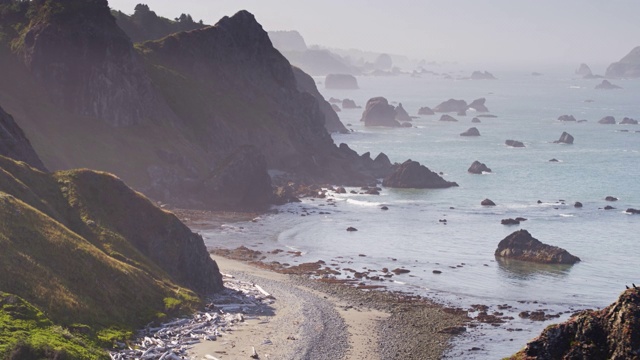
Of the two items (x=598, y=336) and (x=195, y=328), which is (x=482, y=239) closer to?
(x=195, y=328)

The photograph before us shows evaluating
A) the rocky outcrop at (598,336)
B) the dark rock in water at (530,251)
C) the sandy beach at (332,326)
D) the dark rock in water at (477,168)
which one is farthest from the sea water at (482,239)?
the rocky outcrop at (598,336)

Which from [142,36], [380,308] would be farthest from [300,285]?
[142,36]

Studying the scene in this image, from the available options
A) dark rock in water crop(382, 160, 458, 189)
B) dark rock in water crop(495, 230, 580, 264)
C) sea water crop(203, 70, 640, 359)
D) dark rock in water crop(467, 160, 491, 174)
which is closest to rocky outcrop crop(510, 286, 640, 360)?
sea water crop(203, 70, 640, 359)

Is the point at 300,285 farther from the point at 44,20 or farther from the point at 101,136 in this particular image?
the point at 44,20

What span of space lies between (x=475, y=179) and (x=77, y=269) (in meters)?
116

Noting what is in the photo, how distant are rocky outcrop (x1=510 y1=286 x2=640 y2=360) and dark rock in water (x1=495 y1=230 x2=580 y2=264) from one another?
227 ft

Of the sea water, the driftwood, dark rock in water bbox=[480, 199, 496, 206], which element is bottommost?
the driftwood

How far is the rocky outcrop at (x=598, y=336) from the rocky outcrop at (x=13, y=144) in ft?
206

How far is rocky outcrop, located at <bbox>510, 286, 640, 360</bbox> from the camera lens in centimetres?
3159

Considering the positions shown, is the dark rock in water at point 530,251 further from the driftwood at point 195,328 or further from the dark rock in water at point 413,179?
the dark rock in water at point 413,179

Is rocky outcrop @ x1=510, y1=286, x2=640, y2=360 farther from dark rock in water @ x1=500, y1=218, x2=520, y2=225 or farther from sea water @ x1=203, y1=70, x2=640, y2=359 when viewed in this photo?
dark rock in water @ x1=500, y1=218, x2=520, y2=225

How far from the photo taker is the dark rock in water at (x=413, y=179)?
154 m

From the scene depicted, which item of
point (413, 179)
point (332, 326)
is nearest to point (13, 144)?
point (332, 326)

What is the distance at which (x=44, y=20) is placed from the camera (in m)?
141
